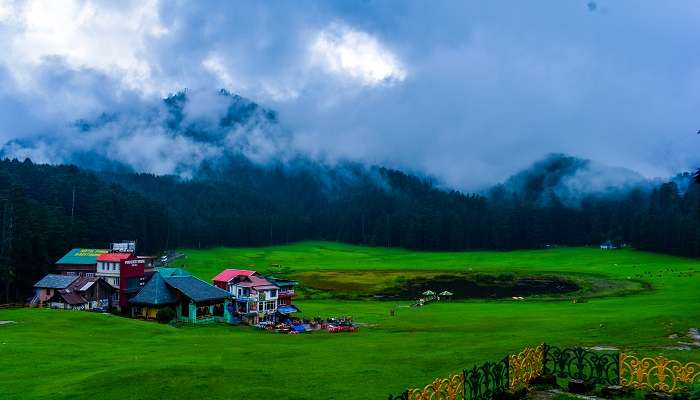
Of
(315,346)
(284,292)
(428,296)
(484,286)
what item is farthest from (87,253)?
(484,286)

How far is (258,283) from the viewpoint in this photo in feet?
243

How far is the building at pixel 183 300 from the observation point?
69625 millimetres

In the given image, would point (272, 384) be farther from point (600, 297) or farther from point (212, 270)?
point (212, 270)

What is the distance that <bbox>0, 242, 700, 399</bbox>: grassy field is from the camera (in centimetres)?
2727

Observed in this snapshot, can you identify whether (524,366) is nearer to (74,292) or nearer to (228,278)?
(228,278)

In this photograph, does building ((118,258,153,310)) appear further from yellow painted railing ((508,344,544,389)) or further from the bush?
yellow painted railing ((508,344,544,389))

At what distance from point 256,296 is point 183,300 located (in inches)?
355

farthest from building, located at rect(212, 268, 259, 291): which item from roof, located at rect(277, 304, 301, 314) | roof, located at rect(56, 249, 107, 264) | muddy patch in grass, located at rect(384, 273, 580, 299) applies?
muddy patch in grass, located at rect(384, 273, 580, 299)

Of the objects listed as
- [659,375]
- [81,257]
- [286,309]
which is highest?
[81,257]

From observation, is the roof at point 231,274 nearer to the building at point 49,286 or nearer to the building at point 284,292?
the building at point 284,292

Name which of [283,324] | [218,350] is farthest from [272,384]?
[283,324]

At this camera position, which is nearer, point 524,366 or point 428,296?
point 524,366

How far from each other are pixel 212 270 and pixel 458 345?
102 metres

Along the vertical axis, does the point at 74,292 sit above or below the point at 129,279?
below
